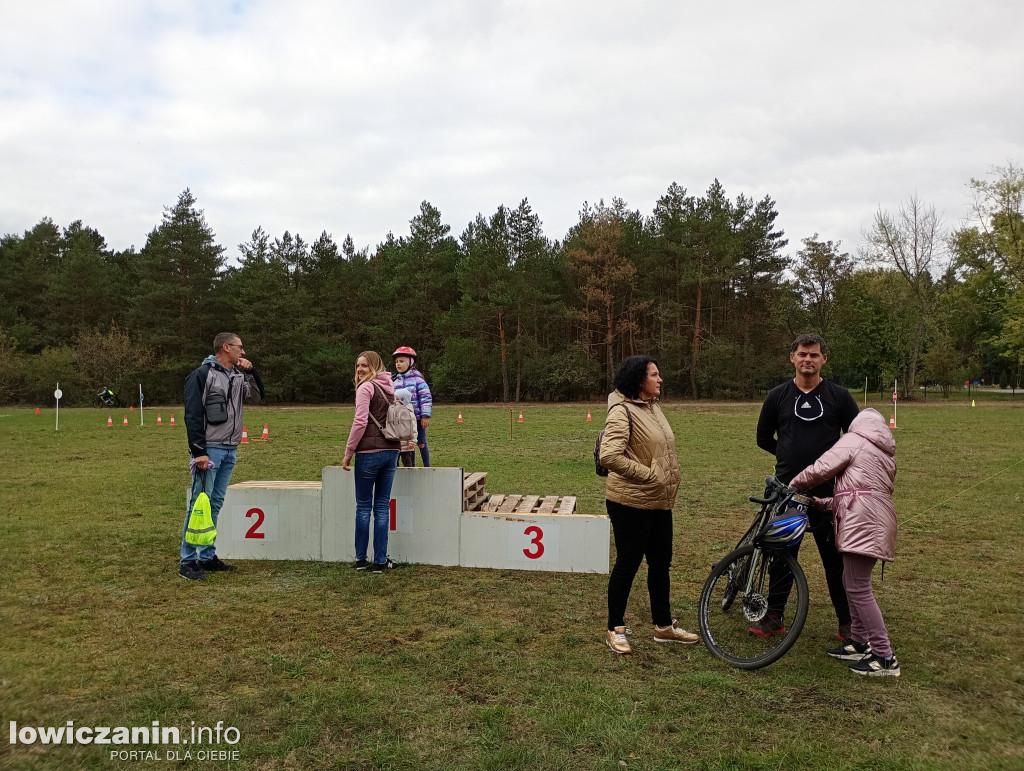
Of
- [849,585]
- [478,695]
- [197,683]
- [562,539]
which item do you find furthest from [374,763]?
[562,539]

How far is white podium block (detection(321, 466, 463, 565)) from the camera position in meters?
5.95

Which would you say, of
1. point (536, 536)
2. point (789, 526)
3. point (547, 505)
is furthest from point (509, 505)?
point (789, 526)

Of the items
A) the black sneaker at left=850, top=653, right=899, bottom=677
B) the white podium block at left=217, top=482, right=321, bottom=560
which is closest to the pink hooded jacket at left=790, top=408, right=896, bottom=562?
the black sneaker at left=850, top=653, right=899, bottom=677

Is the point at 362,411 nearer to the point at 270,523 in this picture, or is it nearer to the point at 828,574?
the point at 270,523

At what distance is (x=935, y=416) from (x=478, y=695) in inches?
1072

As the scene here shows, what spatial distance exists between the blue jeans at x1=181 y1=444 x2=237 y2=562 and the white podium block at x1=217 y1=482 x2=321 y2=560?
8.5 inches

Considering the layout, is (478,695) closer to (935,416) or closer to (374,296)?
(935,416)

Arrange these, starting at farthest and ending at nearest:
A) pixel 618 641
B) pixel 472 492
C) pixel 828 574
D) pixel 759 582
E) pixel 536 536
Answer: pixel 472 492, pixel 536 536, pixel 828 574, pixel 759 582, pixel 618 641

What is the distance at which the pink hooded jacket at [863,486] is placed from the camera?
3.73 m

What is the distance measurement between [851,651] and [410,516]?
3.49 m

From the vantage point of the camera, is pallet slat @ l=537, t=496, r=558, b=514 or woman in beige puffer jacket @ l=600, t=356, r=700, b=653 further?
pallet slat @ l=537, t=496, r=558, b=514

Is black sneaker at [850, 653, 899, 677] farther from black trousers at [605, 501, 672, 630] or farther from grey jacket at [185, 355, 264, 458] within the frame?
grey jacket at [185, 355, 264, 458]

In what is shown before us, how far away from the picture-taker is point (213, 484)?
574cm

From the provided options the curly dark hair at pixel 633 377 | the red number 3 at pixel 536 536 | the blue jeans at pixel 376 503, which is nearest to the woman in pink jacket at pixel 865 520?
the curly dark hair at pixel 633 377
